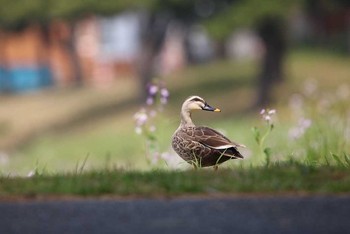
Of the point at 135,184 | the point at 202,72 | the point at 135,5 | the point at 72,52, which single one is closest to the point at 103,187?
the point at 135,184

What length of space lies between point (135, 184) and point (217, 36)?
23.4 meters

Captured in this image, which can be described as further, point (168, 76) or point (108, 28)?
point (108, 28)

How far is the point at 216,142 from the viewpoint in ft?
28.4

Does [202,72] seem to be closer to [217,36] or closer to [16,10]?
[16,10]

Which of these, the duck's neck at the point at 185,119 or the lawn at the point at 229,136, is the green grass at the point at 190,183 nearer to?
the lawn at the point at 229,136

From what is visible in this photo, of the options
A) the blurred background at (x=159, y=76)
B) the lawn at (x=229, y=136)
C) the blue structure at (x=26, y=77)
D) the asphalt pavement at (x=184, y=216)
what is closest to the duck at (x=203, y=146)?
the lawn at (x=229, y=136)

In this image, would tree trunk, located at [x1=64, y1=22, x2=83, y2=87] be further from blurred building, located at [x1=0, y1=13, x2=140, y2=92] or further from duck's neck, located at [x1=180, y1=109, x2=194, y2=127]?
duck's neck, located at [x1=180, y1=109, x2=194, y2=127]

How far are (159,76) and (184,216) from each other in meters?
25.0

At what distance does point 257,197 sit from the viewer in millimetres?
7125

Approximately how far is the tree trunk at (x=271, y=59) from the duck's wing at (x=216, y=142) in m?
24.9

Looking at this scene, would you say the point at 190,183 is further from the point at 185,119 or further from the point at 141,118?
the point at 141,118

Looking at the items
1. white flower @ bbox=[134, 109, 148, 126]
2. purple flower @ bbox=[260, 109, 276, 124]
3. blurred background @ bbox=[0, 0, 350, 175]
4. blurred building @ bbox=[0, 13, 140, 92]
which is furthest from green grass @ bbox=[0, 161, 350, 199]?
blurred building @ bbox=[0, 13, 140, 92]

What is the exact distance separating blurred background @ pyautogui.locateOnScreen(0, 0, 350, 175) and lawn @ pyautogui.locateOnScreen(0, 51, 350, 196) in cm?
10

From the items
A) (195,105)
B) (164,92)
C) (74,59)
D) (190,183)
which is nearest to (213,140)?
(195,105)
